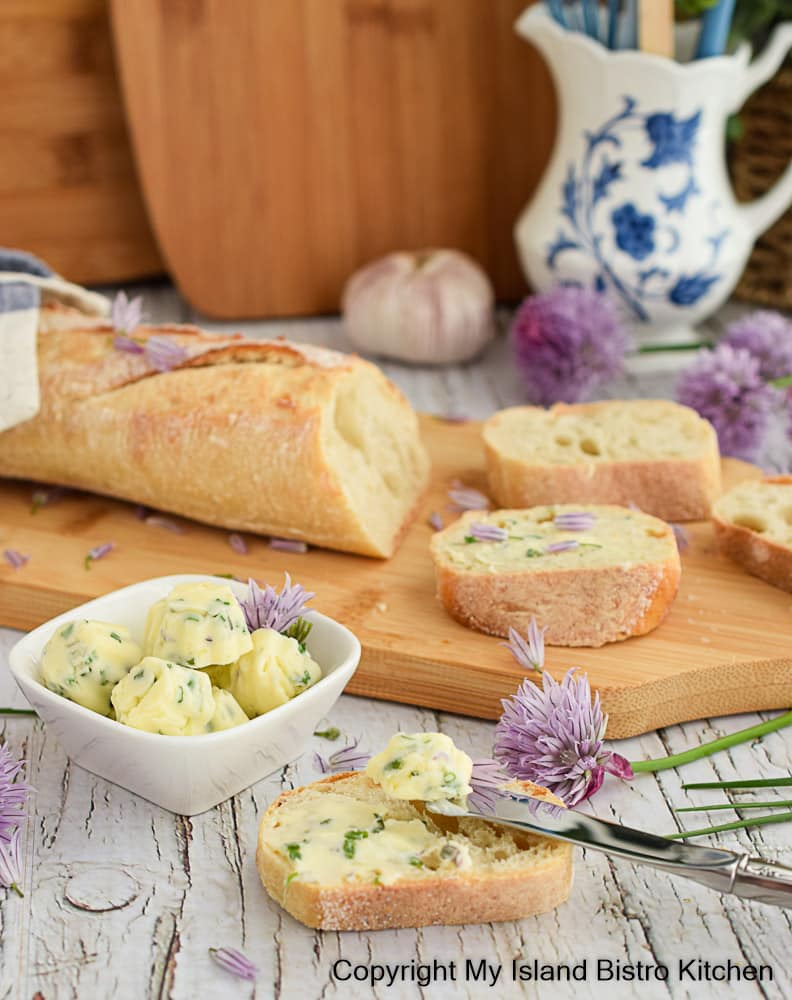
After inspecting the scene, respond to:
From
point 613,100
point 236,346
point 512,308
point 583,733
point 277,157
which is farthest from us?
point 512,308

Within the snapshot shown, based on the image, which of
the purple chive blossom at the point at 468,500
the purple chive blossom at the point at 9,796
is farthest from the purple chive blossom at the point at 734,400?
the purple chive blossom at the point at 9,796

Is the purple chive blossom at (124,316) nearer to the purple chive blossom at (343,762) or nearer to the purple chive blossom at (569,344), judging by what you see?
the purple chive blossom at (569,344)

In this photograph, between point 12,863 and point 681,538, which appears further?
point 681,538

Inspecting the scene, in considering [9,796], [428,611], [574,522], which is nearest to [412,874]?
[9,796]

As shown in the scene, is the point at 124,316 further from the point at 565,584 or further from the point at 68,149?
the point at 68,149

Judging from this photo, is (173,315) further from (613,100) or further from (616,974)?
(616,974)

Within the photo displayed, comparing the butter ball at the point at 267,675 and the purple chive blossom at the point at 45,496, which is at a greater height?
the butter ball at the point at 267,675

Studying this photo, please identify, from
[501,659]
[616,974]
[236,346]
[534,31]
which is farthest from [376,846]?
[534,31]
